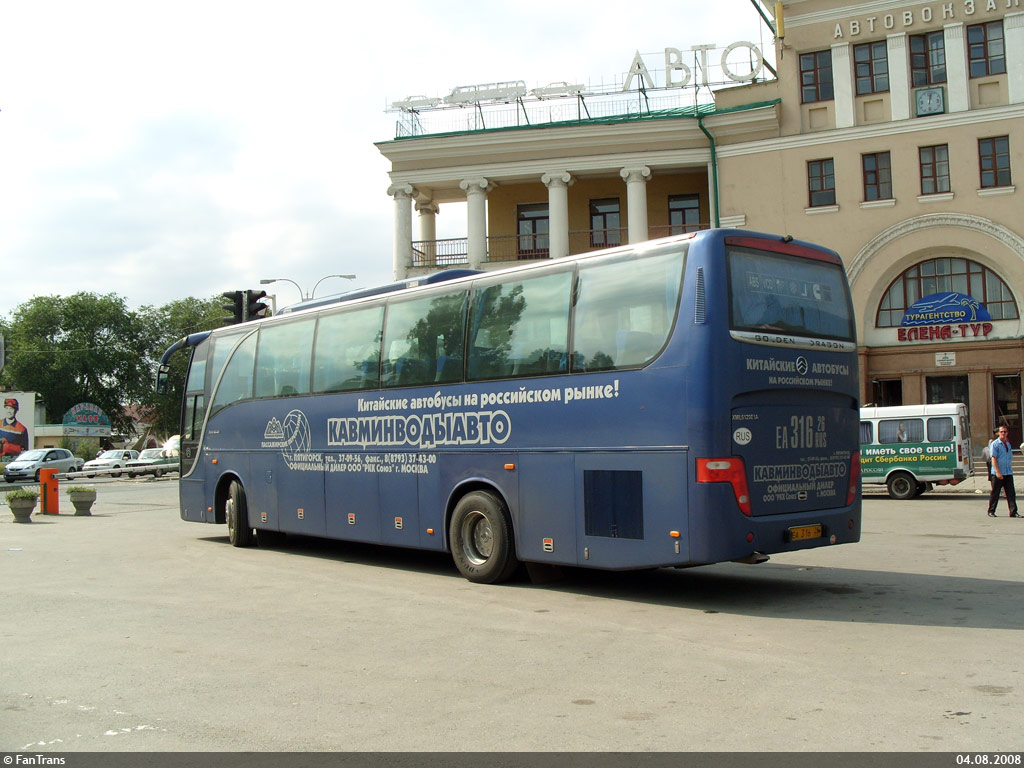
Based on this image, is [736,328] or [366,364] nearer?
[736,328]

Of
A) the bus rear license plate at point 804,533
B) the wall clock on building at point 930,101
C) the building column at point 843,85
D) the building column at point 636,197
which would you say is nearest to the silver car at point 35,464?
the building column at point 636,197

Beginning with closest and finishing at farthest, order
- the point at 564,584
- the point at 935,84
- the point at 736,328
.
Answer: the point at 736,328 → the point at 564,584 → the point at 935,84

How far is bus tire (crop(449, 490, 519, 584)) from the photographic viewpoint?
36.3 feet

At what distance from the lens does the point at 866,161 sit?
114 feet

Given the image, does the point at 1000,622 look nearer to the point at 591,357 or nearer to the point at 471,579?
the point at 591,357

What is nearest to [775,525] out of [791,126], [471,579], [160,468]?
[471,579]

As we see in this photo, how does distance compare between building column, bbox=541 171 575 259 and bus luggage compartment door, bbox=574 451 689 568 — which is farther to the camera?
building column, bbox=541 171 575 259

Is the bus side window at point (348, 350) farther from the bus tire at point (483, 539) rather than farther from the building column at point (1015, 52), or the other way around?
the building column at point (1015, 52)

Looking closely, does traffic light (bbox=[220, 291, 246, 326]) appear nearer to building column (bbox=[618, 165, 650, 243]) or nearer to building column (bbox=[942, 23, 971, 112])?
building column (bbox=[618, 165, 650, 243])

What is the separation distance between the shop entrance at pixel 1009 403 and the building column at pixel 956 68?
9390 millimetres

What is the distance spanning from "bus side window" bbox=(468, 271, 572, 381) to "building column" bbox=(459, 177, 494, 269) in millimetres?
Result: 27470

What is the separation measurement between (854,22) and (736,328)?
30007 mm

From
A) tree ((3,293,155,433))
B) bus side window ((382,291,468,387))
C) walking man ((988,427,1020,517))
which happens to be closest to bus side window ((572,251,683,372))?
bus side window ((382,291,468,387))

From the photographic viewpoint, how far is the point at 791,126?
3572cm
